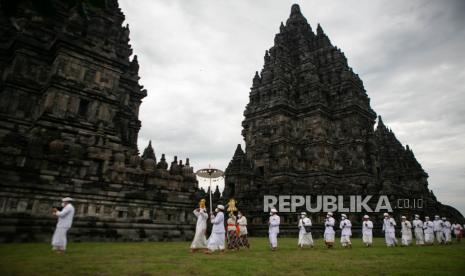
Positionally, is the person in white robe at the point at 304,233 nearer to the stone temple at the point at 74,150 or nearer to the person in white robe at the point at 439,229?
the stone temple at the point at 74,150

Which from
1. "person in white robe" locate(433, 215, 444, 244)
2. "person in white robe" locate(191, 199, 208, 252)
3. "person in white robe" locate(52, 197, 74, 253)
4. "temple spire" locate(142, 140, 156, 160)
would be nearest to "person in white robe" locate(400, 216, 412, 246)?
"person in white robe" locate(433, 215, 444, 244)

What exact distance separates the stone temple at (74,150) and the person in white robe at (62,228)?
12.2 ft

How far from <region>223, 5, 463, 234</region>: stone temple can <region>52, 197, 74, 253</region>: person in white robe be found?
64.1 ft

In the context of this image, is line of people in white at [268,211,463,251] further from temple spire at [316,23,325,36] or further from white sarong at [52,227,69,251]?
temple spire at [316,23,325,36]

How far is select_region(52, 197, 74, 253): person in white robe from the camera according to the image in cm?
1117

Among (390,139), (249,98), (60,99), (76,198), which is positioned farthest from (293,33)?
(76,198)

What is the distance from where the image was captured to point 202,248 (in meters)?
13.9

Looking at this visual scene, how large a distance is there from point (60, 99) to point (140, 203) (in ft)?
30.2

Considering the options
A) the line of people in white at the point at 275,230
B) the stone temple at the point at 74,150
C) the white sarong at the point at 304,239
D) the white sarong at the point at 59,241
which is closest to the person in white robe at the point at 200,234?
the line of people in white at the point at 275,230

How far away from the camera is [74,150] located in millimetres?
17188

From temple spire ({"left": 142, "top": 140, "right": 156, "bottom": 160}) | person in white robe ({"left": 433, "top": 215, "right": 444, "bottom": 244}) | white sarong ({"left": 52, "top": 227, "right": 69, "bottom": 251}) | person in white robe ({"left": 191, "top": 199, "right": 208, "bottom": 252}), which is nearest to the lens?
white sarong ({"left": 52, "top": 227, "right": 69, "bottom": 251})

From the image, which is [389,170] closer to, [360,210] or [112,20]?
[360,210]

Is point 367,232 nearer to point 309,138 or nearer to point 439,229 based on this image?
point 439,229

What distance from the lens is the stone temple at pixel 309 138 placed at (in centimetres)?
3350
